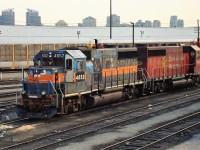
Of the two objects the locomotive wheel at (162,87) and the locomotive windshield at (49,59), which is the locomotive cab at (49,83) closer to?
the locomotive windshield at (49,59)

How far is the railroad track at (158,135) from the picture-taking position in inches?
574

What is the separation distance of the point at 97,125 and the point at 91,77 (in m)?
4.40

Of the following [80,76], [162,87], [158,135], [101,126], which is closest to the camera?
[158,135]

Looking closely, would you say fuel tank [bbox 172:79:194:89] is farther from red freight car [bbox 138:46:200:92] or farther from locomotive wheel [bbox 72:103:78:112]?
locomotive wheel [bbox 72:103:78:112]

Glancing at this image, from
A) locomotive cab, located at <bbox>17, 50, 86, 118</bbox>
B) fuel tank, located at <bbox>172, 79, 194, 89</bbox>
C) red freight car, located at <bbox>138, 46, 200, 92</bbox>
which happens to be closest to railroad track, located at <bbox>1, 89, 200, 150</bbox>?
locomotive cab, located at <bbox>17, 50, 86, 118</bbox>

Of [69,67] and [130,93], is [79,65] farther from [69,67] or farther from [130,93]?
[130,93]

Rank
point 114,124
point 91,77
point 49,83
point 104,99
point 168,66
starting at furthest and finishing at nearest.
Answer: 1. point 168,66
2. point 104,99
3. point 91,77
4. point 49,83
5. point 114,124

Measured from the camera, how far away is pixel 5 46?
44.0m

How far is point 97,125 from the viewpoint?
61.2 ft

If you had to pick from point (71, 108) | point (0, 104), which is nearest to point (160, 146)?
point (71, 108)

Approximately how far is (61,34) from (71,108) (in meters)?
60.9

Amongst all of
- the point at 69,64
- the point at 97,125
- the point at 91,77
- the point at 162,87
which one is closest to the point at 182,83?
the point at 162,87

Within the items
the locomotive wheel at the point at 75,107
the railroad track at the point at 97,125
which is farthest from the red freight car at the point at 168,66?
the locomotive wheel at the point at 75,107

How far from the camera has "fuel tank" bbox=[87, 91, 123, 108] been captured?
22469 mm
